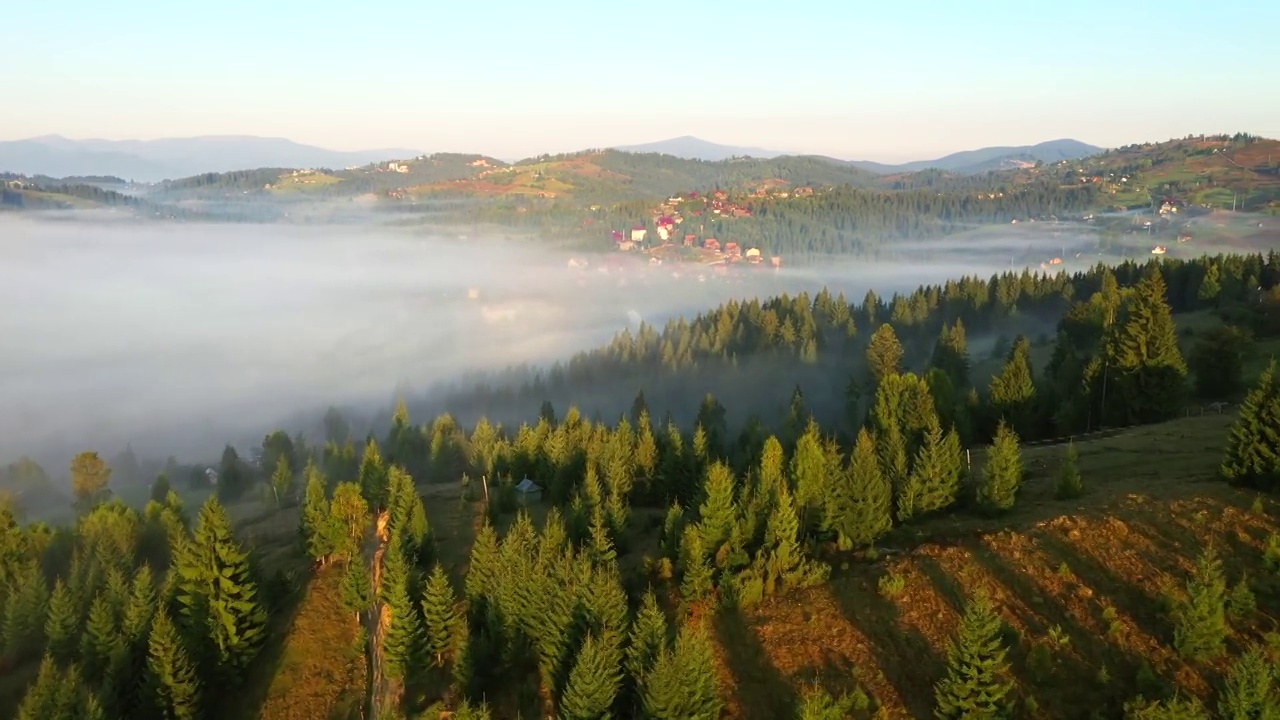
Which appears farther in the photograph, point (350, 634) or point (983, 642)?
point (350, 634)

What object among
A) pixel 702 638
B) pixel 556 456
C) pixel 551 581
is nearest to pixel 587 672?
pixel 702 638

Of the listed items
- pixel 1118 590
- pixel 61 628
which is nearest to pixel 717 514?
pixel 1118 590

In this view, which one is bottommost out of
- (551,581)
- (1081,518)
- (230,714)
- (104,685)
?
(230,714)

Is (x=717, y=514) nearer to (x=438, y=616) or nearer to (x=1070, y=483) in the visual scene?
(x=438, y=616)

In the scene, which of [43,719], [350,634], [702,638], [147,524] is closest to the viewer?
[702,638]

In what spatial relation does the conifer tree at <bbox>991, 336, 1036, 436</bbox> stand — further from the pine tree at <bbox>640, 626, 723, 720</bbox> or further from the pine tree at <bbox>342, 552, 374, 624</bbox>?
the pine tree at <bbox>342, 552, 374, 624</bbox>

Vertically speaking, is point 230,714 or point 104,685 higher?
point 104,685

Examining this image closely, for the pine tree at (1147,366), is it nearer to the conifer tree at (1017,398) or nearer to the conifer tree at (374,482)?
the conifer tree at (1017,398)

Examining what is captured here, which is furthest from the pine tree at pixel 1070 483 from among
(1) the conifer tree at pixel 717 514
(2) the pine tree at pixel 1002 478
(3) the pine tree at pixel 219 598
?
(3) the pine tree at pixel 219 598

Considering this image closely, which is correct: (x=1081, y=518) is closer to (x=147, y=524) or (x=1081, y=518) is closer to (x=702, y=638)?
(x=702, y=638)
